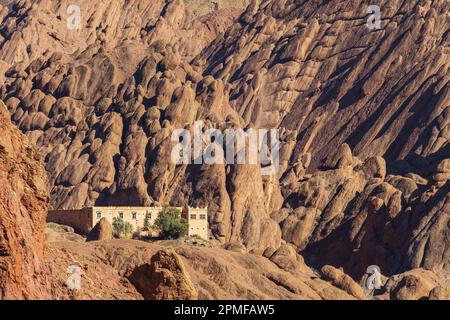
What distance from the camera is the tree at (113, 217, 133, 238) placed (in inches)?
6256

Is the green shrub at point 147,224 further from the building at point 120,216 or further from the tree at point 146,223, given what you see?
the building at point 120,216

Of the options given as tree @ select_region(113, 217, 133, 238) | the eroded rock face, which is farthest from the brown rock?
tree @ select_region(113, 217, 133, 238)

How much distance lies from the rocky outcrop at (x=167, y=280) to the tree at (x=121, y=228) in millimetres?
104222

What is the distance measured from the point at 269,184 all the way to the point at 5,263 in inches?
5832

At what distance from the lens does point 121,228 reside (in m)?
161

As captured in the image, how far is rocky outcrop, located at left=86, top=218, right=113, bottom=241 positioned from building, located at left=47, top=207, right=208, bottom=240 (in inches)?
398

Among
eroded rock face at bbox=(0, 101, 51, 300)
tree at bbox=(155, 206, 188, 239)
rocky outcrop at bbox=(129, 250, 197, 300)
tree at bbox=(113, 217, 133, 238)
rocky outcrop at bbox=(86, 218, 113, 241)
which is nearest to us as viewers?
eroded rock face at bbox=(0, 101, 51, 300)

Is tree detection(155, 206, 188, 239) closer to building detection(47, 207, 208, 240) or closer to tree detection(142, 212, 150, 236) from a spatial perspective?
tree detection(142, 212, 150, 236)

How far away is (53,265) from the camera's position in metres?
52.3

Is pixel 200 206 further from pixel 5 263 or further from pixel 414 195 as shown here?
pixel 5 263

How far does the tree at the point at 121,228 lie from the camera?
6256 inches
